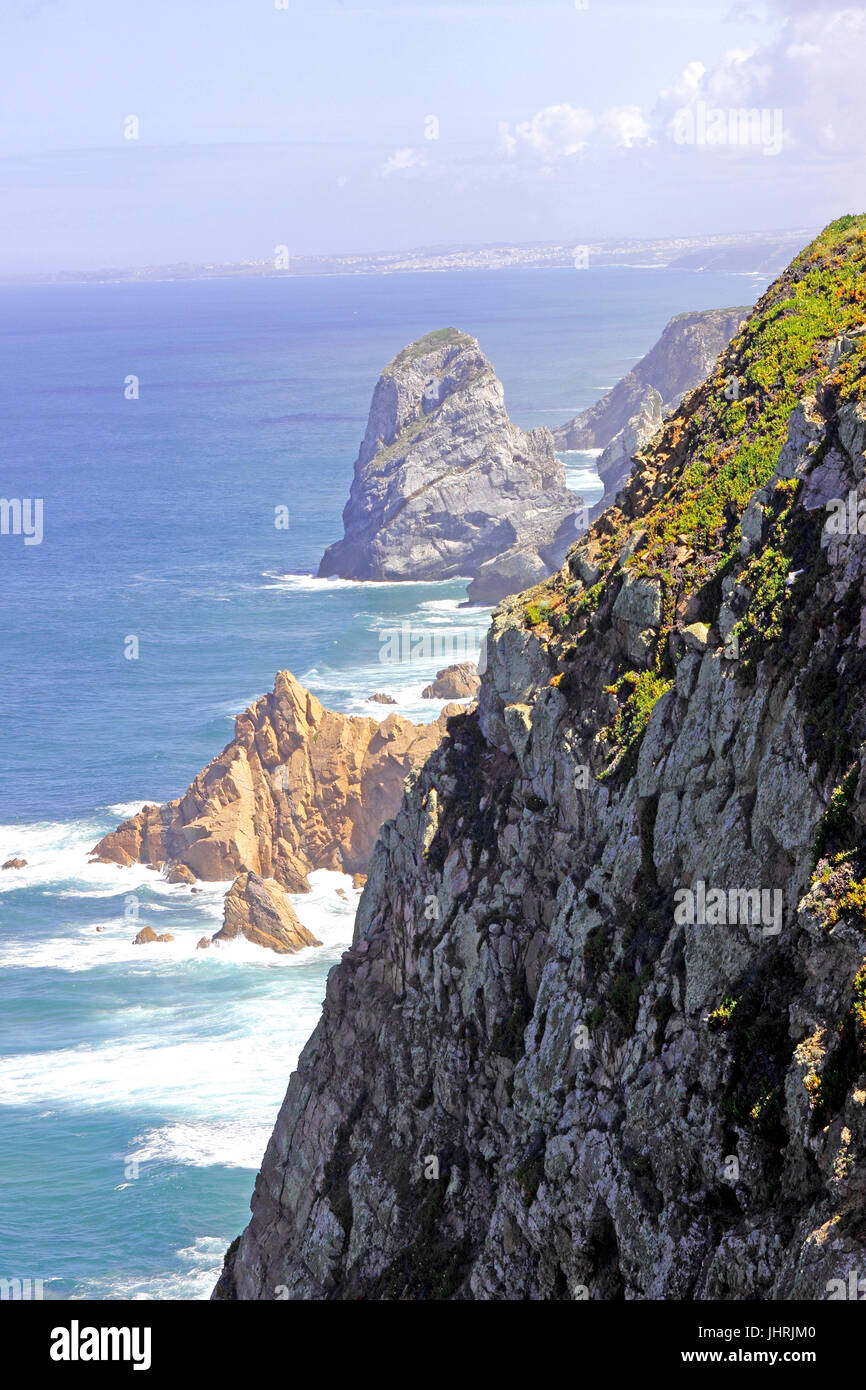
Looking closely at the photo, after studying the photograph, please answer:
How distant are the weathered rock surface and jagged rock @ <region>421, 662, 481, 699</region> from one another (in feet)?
44.2

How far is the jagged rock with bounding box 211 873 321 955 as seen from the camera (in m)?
64.0

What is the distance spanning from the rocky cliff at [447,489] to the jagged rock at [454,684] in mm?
35190

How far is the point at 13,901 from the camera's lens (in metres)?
71.4

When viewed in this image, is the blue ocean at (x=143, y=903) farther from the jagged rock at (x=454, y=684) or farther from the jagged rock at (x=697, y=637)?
the jagged rock at (x=697, y=637)

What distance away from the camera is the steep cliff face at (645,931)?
1595 cm

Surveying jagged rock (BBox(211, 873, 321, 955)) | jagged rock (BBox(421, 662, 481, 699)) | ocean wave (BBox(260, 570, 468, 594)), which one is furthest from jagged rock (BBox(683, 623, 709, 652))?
ocean wave (BBox(260, 570, 468, 594))

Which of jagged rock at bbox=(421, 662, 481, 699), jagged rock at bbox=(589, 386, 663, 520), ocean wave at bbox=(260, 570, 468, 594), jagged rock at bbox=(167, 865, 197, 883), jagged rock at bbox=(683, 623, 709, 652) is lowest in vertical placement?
jagged rock at bbox=(167, 865, 197, 883)

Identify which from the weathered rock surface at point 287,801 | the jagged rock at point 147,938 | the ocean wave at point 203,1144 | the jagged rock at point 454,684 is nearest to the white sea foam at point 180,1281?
the ocean wave at point 203,1144

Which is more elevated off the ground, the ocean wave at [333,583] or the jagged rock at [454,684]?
the ocean wave at [333,583]

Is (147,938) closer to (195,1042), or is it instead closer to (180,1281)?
Result: (195,1042)

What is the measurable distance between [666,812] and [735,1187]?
657 cm

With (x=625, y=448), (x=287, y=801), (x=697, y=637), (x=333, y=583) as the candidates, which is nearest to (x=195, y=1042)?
(x=287, y=801)

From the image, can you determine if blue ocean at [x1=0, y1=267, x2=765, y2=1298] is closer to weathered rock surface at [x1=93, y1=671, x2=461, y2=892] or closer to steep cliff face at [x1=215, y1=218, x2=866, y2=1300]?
weathered rock surface at [x1=93, y1=671, x2=461, y2=892]
